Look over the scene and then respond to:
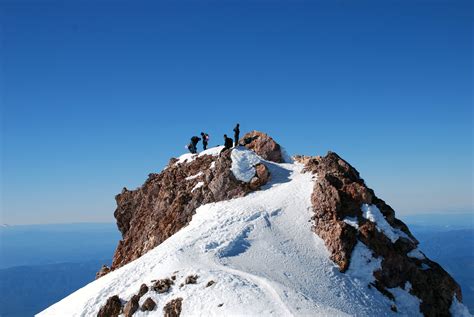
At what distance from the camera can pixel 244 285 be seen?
26203 millimetres

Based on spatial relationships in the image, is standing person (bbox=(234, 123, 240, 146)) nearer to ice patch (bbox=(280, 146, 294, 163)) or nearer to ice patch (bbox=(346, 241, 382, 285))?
ice patch (bbox=(280, 146, 294, 163))

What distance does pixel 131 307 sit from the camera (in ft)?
86.4

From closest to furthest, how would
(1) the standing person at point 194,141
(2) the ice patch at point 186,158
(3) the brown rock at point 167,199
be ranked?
(3) the brown rock at point 167,199 → (2) the ice patch at point 186,158 → (1) the standing person at point 194,141

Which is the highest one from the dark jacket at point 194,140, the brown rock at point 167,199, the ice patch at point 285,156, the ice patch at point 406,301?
the dark jacket at point 194,140

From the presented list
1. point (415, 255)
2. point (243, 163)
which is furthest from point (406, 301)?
point (243, 163)

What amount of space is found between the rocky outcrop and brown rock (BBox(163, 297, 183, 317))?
24.3 meters

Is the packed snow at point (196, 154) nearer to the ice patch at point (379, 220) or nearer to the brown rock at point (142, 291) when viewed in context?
the ice patch at point (379, 220)

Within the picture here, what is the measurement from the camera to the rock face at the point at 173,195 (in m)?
40.4

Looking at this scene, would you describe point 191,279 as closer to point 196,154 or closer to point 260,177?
point 260,177

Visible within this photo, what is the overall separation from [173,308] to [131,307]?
2.91 metres

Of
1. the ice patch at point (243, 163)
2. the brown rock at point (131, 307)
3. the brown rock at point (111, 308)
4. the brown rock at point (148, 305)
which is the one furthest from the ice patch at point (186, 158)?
the brown rock at point (148, 305)

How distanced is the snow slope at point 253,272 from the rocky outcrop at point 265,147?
31.0 feet

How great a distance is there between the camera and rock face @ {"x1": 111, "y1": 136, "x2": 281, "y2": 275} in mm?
40406

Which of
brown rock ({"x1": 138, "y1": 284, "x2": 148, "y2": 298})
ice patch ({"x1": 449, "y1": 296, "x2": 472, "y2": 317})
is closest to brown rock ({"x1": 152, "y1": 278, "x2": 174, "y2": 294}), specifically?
brown rock ({"x1": 138, "y1": 284, "x2": 148, "y2": 298})
